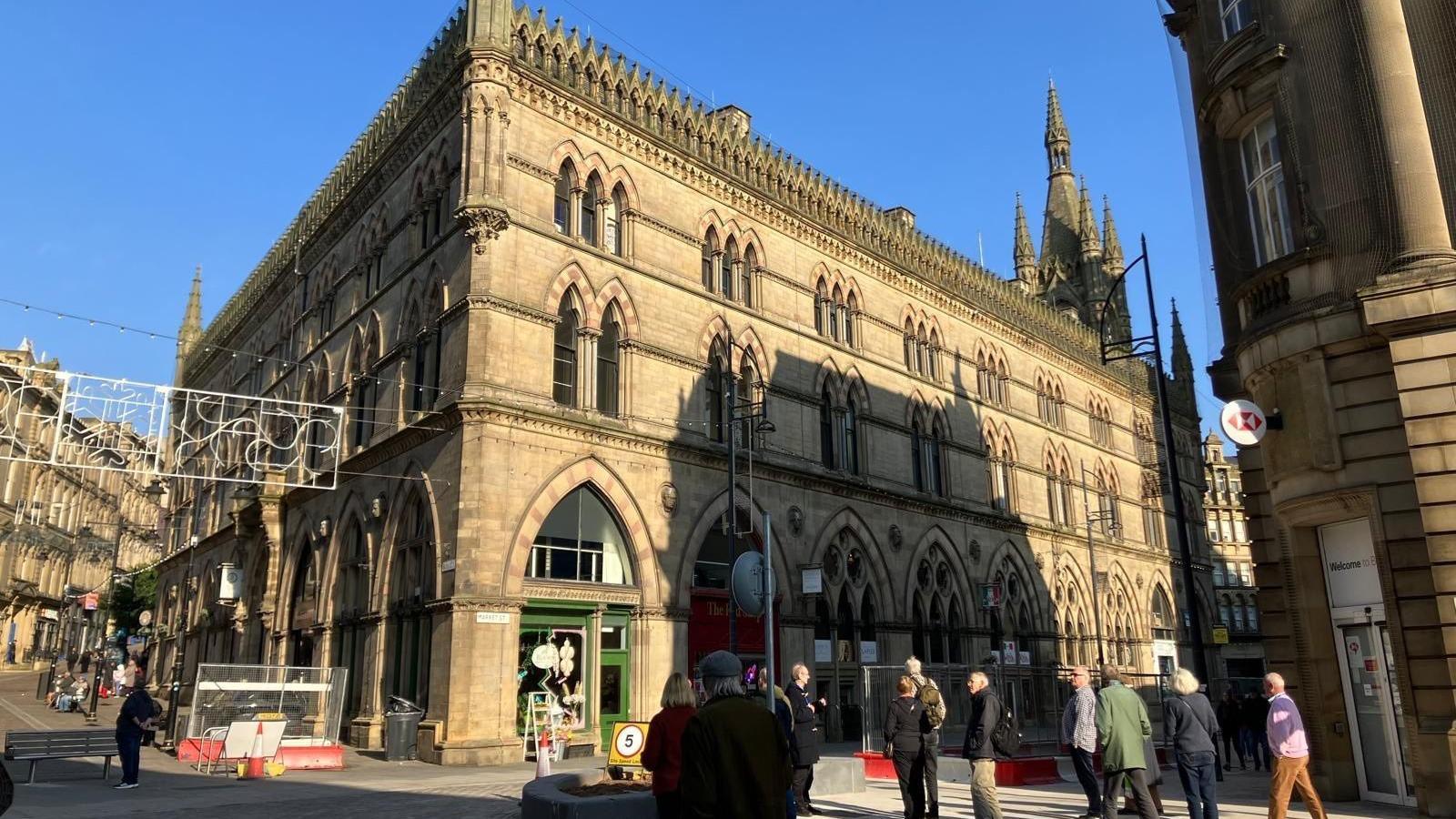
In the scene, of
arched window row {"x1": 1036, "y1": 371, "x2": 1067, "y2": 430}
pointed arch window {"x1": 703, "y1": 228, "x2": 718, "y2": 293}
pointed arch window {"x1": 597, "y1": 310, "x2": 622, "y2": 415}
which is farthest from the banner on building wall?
arched window row {"x1": 1036, "y1": 371, "x2": 1067, "y2": 430}

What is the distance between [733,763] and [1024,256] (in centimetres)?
5718

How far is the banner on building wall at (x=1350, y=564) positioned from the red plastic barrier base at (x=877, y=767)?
809cm

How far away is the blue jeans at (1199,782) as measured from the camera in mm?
11039

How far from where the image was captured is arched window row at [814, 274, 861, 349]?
34.1 meters

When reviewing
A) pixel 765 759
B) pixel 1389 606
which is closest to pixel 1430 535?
pixel 1389 606

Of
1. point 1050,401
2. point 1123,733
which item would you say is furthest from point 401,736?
point 1050,401

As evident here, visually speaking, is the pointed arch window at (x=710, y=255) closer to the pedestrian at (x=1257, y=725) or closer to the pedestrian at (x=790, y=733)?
the pedestrian at (x=790, y=733)

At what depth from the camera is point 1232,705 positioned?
25.2m

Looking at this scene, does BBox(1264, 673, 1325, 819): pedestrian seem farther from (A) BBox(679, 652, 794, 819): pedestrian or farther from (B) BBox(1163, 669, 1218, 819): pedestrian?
(A) BBox(679, 652, 794, 819): pedestrian

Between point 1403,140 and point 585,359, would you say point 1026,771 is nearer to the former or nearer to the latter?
point 1403,140

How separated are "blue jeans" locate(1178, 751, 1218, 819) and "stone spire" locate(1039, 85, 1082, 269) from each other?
164 feet

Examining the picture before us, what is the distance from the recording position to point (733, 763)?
531 cm

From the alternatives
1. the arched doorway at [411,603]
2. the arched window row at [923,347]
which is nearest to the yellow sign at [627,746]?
the arched doorway at [411,603]

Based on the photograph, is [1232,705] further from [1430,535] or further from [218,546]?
[218,546]
